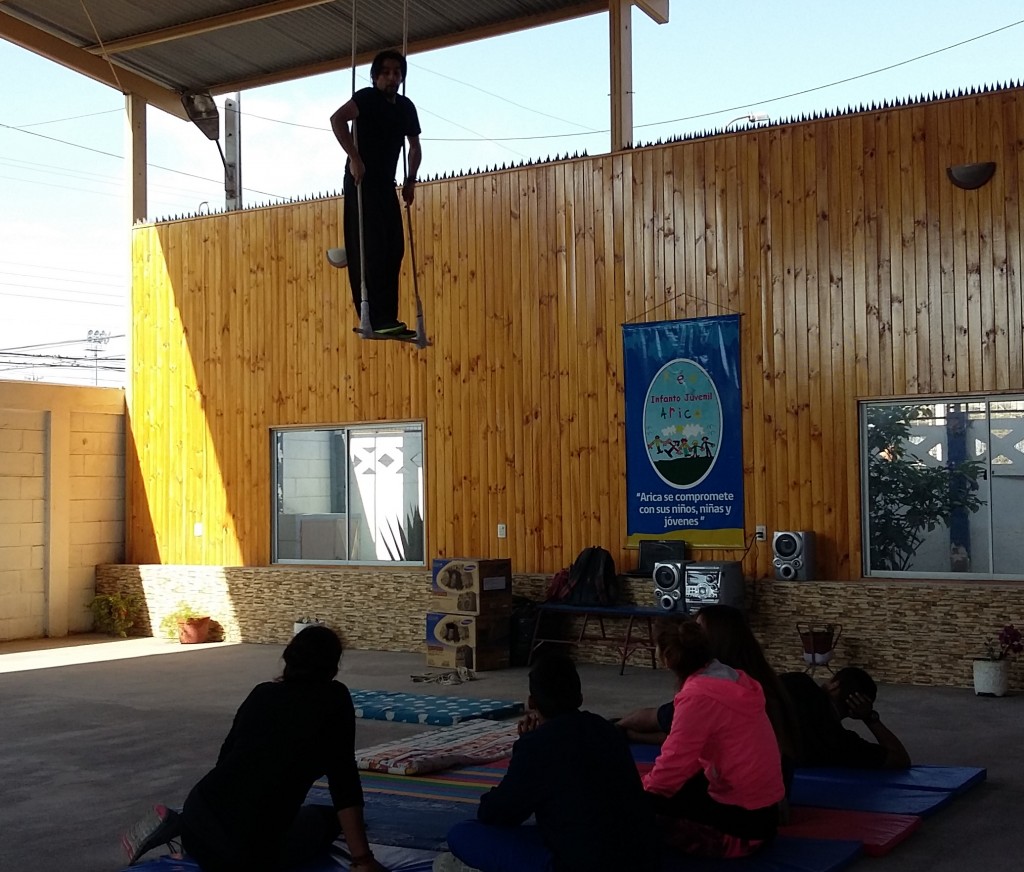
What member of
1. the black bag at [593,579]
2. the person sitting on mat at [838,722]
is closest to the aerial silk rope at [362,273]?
the person sitting on mat at [838,722]

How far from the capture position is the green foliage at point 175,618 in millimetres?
11984

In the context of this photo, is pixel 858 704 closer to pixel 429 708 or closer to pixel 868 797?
pixel 868 797

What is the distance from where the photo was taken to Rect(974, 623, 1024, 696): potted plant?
8.05 m

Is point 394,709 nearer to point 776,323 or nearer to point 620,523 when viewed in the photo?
point 620,523

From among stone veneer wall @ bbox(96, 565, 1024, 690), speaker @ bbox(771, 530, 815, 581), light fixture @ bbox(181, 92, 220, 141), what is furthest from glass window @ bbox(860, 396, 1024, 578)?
light fixture @ bbox(181, 92, 220, 141)

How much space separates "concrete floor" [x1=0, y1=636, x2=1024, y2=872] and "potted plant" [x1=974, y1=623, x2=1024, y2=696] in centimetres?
12

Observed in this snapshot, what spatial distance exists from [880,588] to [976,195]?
9.45ft

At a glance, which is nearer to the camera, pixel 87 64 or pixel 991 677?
pixel 991 677

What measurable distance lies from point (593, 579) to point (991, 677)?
3.08 m

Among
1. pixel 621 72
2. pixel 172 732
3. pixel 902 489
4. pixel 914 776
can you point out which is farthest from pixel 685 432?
pixel 172 732

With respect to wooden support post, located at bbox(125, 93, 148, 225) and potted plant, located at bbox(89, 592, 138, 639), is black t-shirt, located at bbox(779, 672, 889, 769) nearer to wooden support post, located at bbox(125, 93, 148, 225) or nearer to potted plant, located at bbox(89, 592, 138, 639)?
potted plant, located at bbox(89, 592, 138, 639)

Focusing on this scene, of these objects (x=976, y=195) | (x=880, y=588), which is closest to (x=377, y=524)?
(x=880, y=588)

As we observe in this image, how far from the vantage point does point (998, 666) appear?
8.10 m

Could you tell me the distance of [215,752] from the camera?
6.75 m
